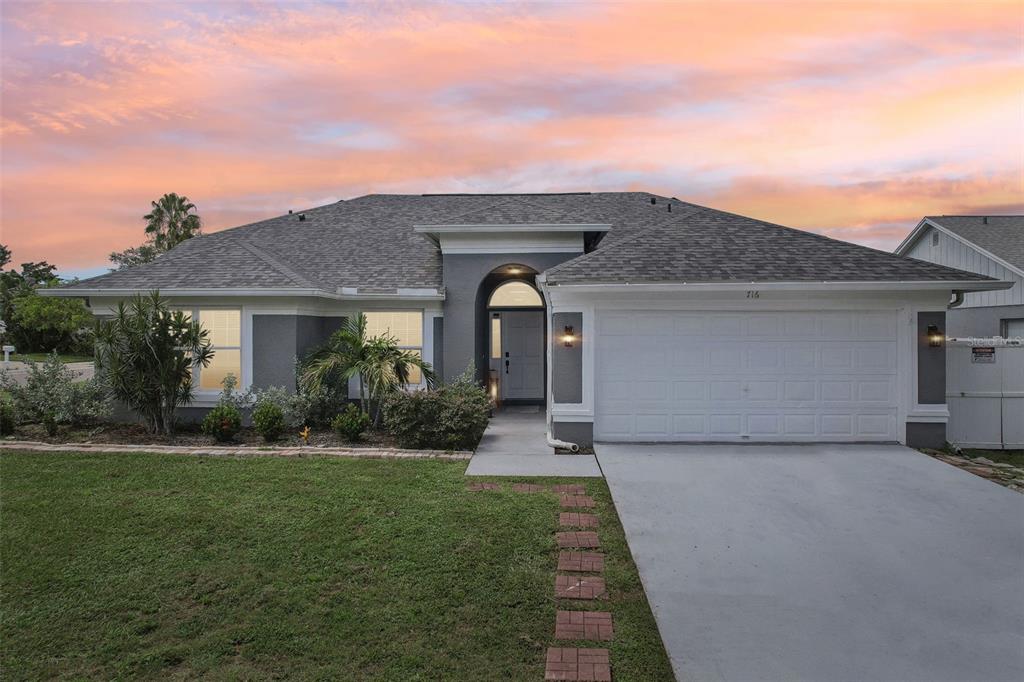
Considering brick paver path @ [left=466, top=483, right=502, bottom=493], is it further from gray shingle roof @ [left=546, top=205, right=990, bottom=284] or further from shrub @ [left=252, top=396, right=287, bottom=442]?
shrub @ [left=252, top=396, right=287, bottom=442]

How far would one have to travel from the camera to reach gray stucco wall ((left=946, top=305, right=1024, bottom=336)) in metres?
16.4

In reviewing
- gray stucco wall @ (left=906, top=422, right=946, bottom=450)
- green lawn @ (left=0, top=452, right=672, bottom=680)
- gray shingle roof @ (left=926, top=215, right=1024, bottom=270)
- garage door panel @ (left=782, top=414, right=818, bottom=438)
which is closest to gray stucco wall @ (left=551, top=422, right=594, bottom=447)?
green lawn @ (left=0, top=452, right=672, bottom=680)

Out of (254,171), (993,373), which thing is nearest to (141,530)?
(254,171)

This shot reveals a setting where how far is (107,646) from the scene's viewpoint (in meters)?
3.81

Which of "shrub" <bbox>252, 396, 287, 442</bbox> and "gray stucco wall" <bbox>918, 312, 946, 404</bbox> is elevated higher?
"gray stucco wall" <bbox>918, 312, 946, 404</bbox>

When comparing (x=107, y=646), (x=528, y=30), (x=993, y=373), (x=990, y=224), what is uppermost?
(x=528, y=30)

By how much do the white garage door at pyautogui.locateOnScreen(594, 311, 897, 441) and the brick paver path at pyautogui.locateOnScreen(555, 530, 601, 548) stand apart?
13.6 ft

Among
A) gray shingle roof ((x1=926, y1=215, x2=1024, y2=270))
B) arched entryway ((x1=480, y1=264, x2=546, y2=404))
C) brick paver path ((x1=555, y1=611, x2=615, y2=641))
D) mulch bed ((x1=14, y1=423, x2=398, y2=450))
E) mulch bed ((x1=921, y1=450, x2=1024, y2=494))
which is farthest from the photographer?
gray shingle roof ((x1=926, y1=215, x2=1024, y2=270))

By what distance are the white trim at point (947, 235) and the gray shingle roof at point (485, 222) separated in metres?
9.76

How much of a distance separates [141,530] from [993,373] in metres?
13.3

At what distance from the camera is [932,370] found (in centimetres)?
958

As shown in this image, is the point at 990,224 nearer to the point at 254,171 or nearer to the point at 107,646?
the point at 254,171

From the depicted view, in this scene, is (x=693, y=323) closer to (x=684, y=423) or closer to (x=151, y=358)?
(x=684, y=423)

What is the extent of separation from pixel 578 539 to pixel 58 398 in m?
10.9
